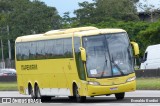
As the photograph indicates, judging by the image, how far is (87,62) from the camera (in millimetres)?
25422

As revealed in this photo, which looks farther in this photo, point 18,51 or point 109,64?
point 18,51

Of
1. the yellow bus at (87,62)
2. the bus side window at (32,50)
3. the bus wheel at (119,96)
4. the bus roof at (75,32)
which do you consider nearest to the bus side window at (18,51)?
the bus side window at (32,50)

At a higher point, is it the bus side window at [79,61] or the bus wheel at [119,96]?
the bus side window at [79,61]

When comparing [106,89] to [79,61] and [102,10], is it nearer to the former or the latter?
[79,61]

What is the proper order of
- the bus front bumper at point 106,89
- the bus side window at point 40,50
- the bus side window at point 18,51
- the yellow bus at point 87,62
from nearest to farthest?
the bus front bumper at point 106,89
the yellow bus at point 87,62
the bus side window at point 40,50
the bus side window at point 18,51

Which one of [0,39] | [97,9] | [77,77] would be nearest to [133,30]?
[97,9]

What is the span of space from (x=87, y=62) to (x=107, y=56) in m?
0.82

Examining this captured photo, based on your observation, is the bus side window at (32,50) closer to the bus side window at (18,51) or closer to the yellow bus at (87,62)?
the yellow bus at (87,62)

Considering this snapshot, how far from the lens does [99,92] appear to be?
81.3 feet

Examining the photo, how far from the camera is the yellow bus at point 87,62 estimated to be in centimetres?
2502

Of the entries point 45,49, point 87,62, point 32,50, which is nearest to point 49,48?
point 45,49

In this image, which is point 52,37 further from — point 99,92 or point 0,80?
point 0,80

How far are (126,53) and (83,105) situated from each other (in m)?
2.99

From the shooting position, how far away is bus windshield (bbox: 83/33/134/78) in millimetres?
25203
